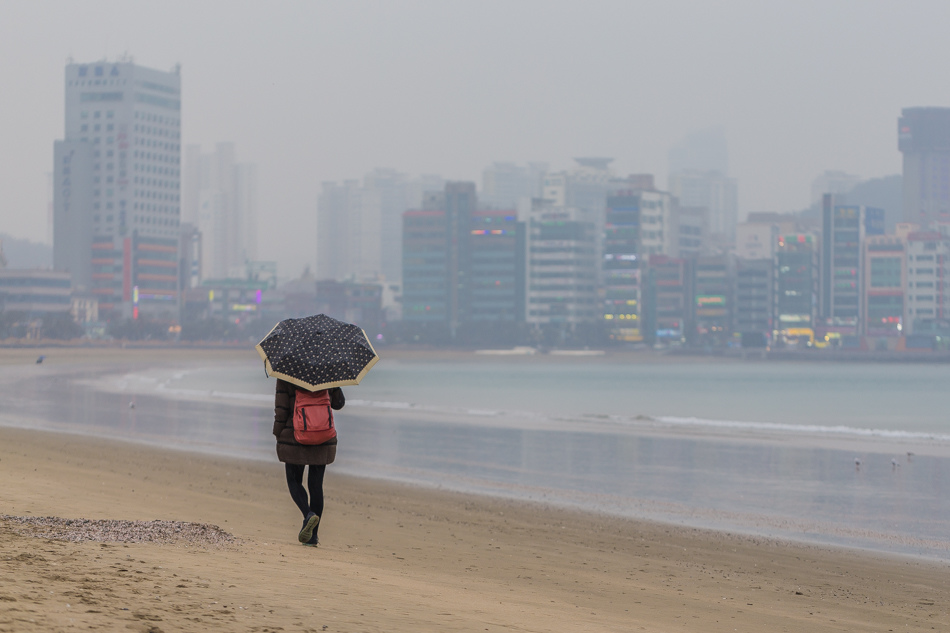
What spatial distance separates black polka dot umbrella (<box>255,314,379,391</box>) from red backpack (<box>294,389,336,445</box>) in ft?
0.65

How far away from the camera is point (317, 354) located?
9070 millimetres

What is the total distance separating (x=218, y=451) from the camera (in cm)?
2566

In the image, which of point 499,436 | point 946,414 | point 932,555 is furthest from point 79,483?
point 946,414

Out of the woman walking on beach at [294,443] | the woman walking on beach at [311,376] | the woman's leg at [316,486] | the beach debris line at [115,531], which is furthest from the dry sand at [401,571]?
the woman walking on beach at [311,376]

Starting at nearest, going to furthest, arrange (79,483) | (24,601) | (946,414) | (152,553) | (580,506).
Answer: (24,601) < (152,553) < (79,483) < (580,506) < (946,414)

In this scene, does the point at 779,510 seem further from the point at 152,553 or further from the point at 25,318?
the point at 25,318

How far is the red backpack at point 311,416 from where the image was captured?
29.9ft

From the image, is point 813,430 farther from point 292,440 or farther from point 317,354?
point 317,354

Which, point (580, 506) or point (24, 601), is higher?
point (24, 601)

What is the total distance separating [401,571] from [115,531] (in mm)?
2471

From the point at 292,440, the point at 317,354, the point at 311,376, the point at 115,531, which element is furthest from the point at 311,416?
the point at 115,531

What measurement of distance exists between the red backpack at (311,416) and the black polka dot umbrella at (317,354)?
20cm

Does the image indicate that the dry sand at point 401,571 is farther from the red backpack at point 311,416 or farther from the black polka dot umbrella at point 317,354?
the black polka dot umbrella at point 317,354

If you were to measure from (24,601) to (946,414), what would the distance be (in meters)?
63.0
